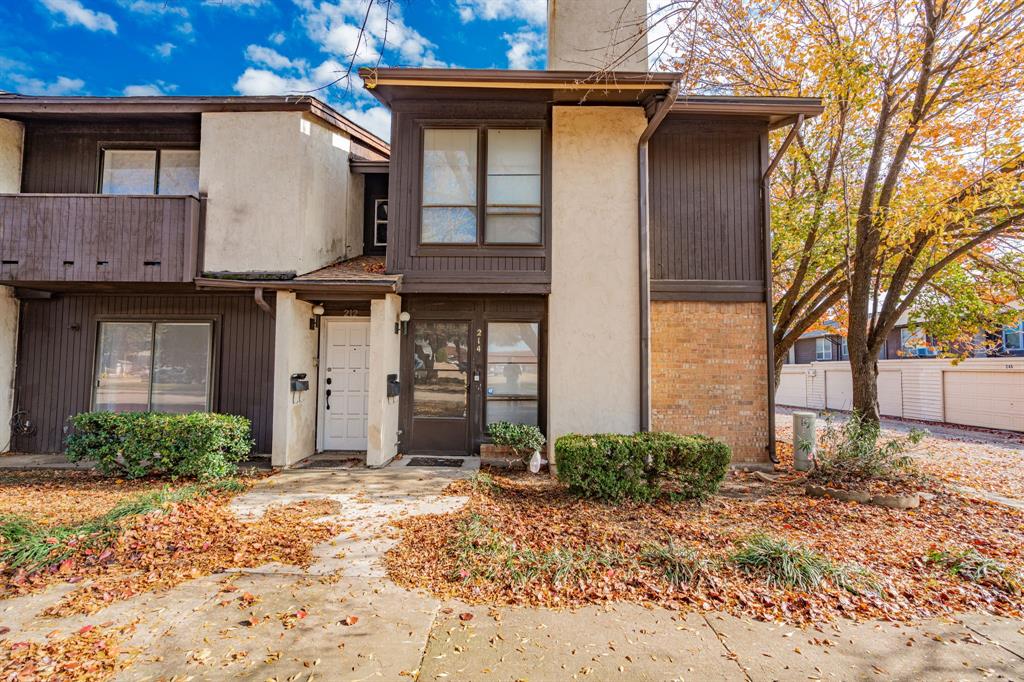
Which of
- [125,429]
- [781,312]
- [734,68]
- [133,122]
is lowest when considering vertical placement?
[125,429]

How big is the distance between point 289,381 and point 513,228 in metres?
4.17

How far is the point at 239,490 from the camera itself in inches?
235

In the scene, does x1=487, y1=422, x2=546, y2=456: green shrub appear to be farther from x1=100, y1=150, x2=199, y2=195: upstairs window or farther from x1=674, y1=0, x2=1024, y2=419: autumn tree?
x1=100, y1=150, x2=199, y2=195: upstairs window

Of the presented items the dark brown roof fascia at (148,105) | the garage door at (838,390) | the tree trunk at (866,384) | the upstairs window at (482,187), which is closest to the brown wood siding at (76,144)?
the dark brown roof fascia at (148,105)

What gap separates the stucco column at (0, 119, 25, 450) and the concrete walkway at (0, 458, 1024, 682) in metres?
7.11

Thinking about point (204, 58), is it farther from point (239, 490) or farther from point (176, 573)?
point (176, 573)

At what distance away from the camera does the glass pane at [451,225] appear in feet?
25.7

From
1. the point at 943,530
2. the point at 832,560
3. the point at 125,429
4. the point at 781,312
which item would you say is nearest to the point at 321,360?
the point at 125,429

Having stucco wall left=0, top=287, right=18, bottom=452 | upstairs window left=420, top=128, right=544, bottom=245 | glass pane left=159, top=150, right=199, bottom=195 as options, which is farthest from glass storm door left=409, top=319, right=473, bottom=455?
stucco wall left=0, top=287, right=18, bottom=452

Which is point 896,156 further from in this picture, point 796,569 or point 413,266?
point 413,266

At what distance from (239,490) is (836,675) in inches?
240

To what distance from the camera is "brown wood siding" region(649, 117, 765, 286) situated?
794 centimetres

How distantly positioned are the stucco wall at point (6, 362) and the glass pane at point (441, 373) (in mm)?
6891

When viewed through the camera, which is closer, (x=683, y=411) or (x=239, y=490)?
(x=239, y=490)
